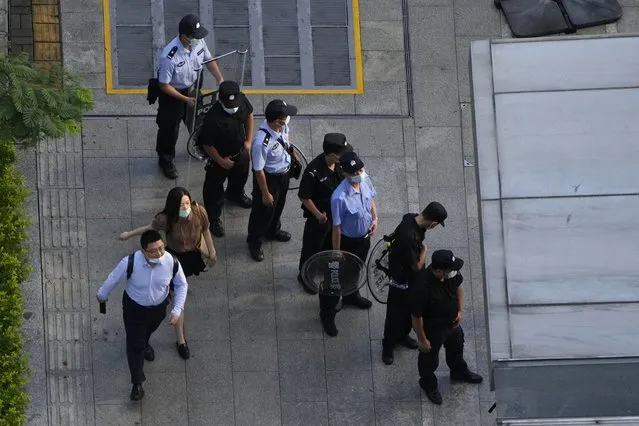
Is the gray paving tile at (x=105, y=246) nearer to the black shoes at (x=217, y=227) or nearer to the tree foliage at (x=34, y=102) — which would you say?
the black shoes at (x=217, y=227)

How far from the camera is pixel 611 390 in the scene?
1420 cm

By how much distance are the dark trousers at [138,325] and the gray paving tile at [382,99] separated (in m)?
3.87

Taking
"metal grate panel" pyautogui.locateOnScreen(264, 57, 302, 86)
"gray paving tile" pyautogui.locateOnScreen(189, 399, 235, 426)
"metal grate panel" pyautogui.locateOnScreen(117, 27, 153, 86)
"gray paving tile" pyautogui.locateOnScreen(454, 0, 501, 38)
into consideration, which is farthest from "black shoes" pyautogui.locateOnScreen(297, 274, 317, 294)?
"gray paving tile" pyautogui.locateOnScreen(454, 0, 501, 38)

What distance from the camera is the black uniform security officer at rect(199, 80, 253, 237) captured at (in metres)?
16.3

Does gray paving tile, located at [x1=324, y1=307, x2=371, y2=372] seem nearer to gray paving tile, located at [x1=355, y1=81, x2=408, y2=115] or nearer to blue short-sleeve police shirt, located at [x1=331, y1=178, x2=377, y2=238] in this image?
blue short-sleeve police shirt, located at [x1=331, y1=178, x2=377, y2=238]

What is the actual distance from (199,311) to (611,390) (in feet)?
15.0

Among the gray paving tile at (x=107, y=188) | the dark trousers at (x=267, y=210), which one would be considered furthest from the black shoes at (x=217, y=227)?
the gray paving tile at (x=107, y=188)

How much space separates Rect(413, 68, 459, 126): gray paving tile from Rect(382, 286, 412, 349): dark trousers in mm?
2749

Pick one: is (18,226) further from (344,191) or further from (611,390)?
(611,390)

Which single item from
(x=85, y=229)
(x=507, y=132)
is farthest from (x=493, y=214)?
(x=85, y=229)

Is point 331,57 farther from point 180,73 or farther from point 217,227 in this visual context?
point 217,227

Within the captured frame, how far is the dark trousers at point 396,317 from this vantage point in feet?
53.1

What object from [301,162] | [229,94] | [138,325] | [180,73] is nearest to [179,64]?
[180,73]

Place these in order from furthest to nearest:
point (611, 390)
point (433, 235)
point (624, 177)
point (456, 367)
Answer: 1. point (433, 235)
2. point (456, 367)
3. point (624, 177)
4. point (611, 390)
